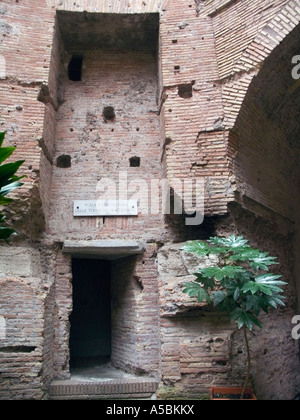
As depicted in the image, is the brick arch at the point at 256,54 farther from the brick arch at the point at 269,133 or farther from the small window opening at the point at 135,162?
the small window opening at the point at 135,162

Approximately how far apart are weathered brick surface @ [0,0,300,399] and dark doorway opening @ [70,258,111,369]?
3.48 ft

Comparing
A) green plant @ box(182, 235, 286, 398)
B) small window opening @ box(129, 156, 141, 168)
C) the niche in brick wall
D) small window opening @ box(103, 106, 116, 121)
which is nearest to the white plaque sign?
the niche in brick wall

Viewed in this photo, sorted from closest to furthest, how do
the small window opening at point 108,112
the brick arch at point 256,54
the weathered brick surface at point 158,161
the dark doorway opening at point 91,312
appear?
1. the weathered brick surface at point 158,161
2. the brick arch at point 256,54
3. the small window opening at point 108,112
4. the dark doorway opening at point 91,312

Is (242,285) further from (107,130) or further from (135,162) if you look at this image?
(107,130)

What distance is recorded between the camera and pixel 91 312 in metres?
6.81

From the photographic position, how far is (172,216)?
5.12 meters

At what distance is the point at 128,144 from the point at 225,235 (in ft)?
7.13

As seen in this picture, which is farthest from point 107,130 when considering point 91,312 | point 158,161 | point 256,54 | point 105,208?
point 91,312

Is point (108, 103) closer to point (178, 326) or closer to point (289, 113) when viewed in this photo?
point (289, 113)

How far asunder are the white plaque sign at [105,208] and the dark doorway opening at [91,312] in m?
1.90

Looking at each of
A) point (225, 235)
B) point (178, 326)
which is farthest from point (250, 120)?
point (178, 326)

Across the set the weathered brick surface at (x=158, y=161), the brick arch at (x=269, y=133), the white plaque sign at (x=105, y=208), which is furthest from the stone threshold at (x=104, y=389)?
the brick arch at (x=269, y=133)

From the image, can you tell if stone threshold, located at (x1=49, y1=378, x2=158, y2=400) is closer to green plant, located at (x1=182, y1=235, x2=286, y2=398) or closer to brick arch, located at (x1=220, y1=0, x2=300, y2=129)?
green plant, located at (x1=182, y1=235, x2=286, y2=398)

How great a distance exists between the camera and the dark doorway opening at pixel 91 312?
6.57 m
